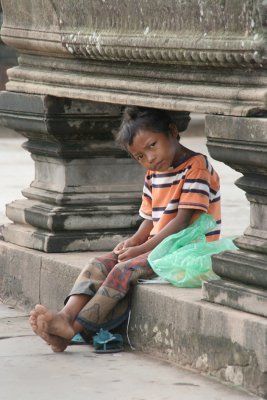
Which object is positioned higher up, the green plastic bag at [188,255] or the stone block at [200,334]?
the green plastic bag at [188,255]

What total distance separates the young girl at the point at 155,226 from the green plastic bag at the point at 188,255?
0.04m

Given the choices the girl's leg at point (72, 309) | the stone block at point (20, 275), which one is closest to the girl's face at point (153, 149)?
the girl's leg at point (72, 309)

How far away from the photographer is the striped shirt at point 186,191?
5.96 metres

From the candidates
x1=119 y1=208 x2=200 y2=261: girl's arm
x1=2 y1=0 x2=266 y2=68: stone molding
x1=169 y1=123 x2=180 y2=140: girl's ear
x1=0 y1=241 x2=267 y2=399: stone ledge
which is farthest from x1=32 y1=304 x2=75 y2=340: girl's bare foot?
x1=2 y1=0 x2=266 y2=68: stone molding

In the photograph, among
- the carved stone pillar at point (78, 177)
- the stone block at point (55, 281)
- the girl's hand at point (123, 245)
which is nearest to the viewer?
the girl's hand at point (123, 245)

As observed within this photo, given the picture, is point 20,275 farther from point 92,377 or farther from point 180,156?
point 92,377

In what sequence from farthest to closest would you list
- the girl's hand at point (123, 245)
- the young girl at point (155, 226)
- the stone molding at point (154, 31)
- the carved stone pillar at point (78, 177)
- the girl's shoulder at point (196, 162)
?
the carved stone pillar at point (78, 177)
the girl's hand at point (123, 245)
the girl's shoulder at point (196, 162)
the young girl at point (155, 226)
the stone molding at point (154, 31)

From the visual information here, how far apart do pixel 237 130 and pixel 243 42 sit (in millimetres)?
346

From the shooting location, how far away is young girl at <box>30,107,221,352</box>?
233 inches

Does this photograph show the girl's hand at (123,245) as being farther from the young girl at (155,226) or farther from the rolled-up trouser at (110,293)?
the rolled-up trouser at (110,293)

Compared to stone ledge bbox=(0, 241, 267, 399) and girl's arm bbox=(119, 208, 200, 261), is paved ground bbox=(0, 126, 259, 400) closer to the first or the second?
stone ledge bbox=(0, 241, 267, 399)

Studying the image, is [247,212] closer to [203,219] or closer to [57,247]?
[57,247]

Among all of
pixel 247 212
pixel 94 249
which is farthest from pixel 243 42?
pixel 247 212

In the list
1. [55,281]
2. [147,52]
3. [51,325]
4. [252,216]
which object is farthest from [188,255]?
[55,281]
